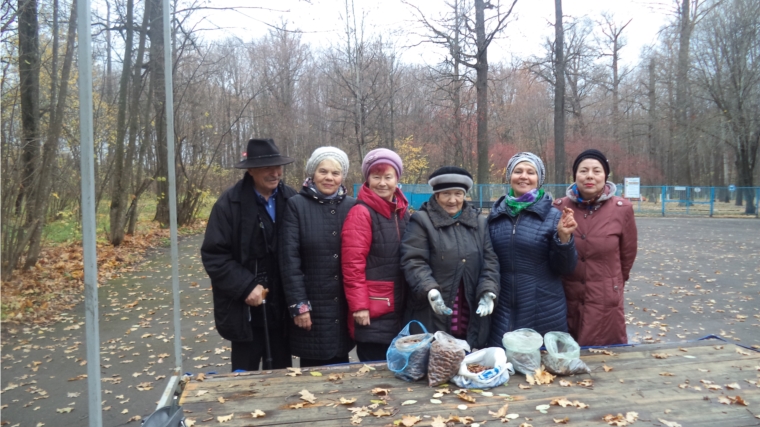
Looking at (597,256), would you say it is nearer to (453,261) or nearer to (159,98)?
(453,261)

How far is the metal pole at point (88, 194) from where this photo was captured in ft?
6.56

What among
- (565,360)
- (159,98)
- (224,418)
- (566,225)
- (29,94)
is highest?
(159,98)

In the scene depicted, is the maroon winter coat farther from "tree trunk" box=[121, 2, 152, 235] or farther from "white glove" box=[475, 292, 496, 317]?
"tree trunk" box=[121, 2, 152, 235]

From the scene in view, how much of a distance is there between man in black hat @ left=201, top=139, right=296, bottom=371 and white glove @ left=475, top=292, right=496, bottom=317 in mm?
1218

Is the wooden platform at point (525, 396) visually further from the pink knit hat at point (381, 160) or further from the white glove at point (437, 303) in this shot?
the pink knit hat at point (381, 160)

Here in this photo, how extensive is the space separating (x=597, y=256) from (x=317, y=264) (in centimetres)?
164

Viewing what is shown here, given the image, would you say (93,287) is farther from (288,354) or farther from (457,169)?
(457,169)

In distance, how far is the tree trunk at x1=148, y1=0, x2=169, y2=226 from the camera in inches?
519

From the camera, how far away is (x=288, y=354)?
10.9 feet

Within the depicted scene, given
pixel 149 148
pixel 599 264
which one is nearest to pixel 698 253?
pixel 599 264

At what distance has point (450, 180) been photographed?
9.45 ft

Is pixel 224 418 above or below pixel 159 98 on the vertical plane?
below

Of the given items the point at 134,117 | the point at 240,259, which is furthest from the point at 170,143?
the point at 134,117

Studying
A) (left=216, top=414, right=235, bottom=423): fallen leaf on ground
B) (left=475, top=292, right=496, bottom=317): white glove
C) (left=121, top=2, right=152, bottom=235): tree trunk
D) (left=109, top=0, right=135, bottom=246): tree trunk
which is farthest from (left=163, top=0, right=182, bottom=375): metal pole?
(left=121, top=2, right=152, bottom=235): tree trunk
